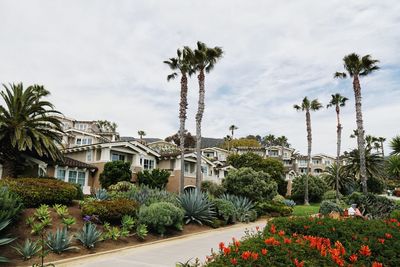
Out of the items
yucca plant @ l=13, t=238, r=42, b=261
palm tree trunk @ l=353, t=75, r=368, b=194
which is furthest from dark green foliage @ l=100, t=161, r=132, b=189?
palm tree trunk @ l=353, t=75, r=368, b=194

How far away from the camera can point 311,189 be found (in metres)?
47.8

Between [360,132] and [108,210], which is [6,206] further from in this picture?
[360,132]

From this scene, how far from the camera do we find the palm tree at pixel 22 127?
20391 mm

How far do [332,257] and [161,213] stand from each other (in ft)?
35.7

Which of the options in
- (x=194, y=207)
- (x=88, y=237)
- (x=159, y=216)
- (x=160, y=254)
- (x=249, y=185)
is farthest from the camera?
(x=249, y=185)

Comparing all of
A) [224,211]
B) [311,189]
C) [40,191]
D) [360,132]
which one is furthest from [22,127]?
[311,189]

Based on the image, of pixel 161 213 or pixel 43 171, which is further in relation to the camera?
pixel 43 171

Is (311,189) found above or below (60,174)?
below

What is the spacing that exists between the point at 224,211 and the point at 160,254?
901 centimetres

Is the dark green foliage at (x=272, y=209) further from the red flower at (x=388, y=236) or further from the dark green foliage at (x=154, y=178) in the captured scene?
the red flower at (x=388, y=236)

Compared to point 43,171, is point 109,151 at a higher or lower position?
higher

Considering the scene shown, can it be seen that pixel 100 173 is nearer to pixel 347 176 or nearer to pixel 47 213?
pixel 47 213

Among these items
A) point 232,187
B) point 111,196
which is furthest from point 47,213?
point 232,187

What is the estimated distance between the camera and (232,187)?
29.2m
